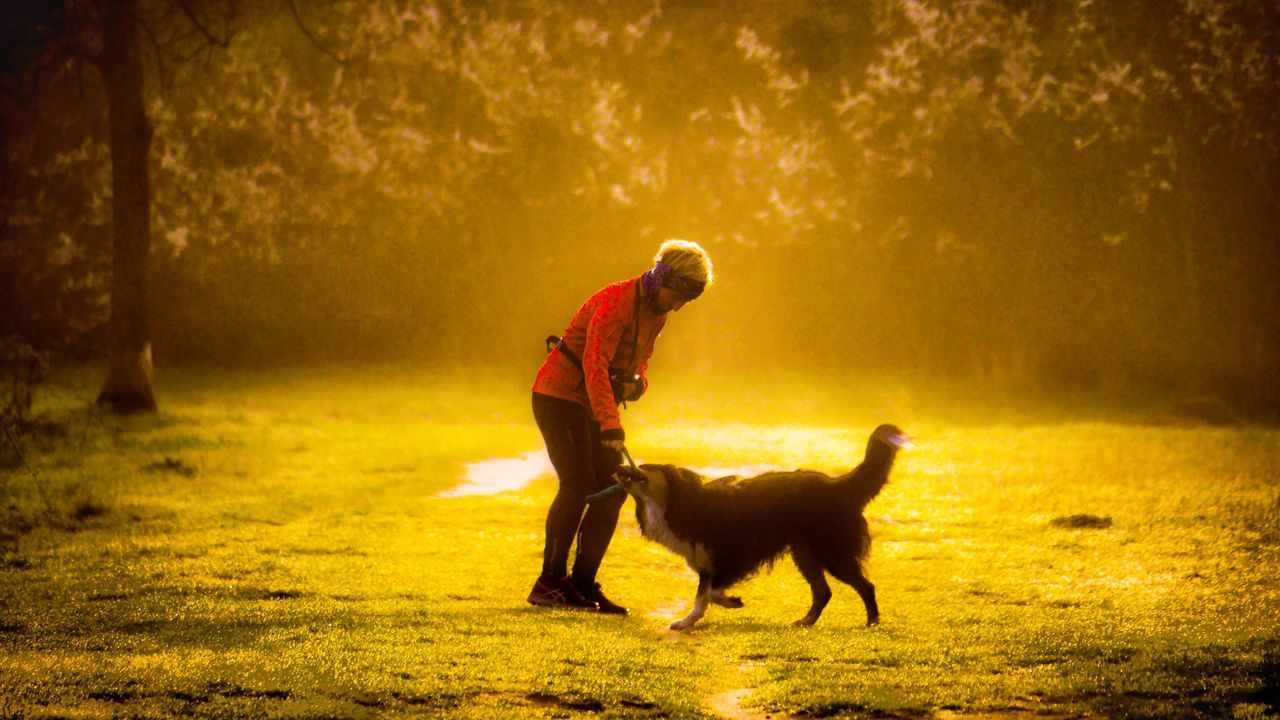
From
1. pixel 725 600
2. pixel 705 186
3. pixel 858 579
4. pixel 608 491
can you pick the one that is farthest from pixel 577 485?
pixel 705 186

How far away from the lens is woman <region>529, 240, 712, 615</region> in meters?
6.82

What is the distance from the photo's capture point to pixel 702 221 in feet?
90.5

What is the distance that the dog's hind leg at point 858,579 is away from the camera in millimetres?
7047

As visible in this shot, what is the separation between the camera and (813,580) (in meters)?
7.18

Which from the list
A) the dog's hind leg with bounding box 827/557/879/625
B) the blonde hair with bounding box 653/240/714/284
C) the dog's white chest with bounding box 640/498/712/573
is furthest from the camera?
the dog's hind leg with bounding box 827/557/879/625

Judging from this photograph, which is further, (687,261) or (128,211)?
(128,211)

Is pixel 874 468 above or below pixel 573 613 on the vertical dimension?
above

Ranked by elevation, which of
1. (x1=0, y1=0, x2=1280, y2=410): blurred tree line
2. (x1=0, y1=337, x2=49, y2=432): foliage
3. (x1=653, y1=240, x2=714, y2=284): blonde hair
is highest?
(x1=0, y1=0, x2=1280, y2=410): blurred tree line

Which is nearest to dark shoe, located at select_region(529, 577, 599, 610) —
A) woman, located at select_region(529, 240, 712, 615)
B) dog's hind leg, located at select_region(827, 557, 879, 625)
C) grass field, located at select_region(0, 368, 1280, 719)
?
woman, located at select_region(529, 240, 712, 615)

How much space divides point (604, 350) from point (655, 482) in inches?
32.5

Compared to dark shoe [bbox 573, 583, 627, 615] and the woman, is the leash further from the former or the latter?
dark shoe [bbox 573, 583, 627, 615]

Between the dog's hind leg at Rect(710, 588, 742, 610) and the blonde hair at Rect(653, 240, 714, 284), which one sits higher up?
the blonde hair at Rect(653, 240, 714, 284)


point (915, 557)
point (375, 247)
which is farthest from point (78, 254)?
point (915, 557)

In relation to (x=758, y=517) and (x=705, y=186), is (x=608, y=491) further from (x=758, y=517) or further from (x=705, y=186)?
(x=705, y=186)
